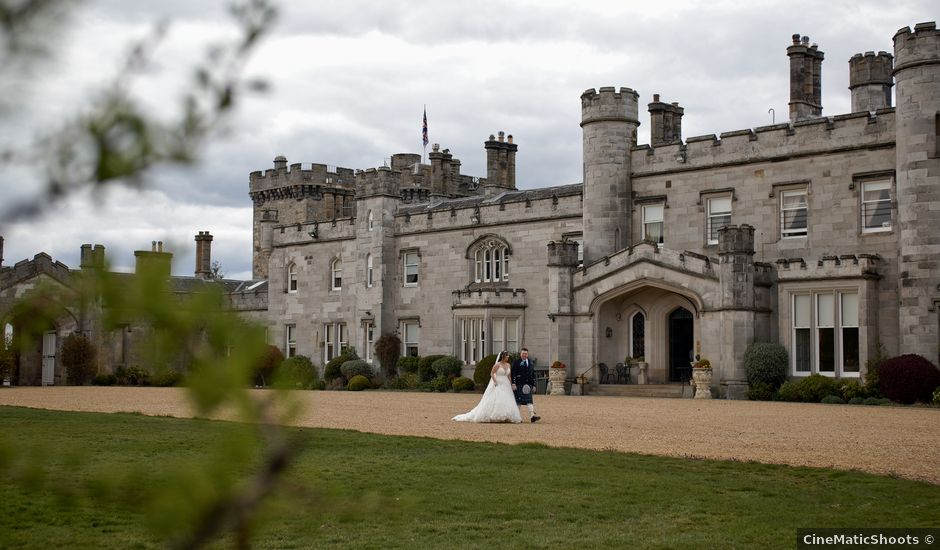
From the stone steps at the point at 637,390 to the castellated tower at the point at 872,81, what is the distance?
34.7ft

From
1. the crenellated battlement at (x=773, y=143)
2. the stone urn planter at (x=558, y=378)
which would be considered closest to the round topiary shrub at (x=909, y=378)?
the crenellated battlement at (x=773, y=143)

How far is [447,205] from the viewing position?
42.2 m

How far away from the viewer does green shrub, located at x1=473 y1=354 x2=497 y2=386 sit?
34750 millimetres

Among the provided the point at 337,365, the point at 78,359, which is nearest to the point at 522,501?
the point at 337,365

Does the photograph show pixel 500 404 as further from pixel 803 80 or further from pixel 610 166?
pixel 803 80

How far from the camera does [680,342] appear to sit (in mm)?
33531

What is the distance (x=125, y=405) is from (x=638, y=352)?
52.5ft

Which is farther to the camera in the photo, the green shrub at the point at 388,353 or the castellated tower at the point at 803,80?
the green shrub at the point at 388,353

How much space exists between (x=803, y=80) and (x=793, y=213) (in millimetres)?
5478

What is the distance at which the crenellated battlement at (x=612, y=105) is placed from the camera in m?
34.6

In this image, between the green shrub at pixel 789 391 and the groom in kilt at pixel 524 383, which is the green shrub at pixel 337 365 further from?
the groom in kilt at pixel 524 383

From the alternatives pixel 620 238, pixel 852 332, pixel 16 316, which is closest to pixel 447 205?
pixel 620 238

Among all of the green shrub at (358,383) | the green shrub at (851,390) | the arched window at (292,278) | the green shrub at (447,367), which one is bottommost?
the green shrub at (358,383)

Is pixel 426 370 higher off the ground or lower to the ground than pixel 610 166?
lower
